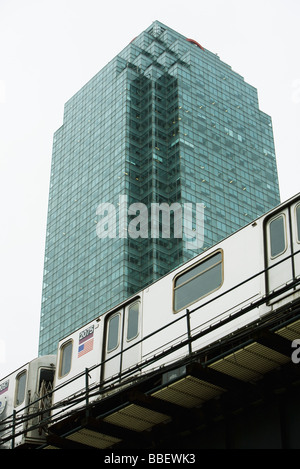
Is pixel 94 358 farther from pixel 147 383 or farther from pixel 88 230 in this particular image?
pixel 88 230

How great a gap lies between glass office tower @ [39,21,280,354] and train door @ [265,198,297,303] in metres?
101

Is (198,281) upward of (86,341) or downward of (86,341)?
upward

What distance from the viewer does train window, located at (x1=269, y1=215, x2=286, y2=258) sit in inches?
581

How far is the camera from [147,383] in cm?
1579

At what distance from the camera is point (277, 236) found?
591 inches

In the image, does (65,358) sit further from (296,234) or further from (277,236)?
(296,234)

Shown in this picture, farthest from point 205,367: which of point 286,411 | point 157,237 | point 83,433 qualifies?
point 157,237

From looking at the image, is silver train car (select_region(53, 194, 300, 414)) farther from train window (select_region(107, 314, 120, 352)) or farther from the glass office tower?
the glass office tower

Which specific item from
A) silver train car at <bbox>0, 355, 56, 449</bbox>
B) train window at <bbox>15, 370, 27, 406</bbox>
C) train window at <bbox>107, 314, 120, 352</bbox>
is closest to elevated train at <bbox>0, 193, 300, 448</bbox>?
train window at <bbox>107, 314, 120, 352</bbox>

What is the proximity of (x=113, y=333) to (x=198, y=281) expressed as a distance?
3407 mm

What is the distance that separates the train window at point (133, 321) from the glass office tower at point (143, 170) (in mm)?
97651

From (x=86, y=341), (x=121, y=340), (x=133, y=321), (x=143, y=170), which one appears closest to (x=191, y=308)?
(x=133, y=321)

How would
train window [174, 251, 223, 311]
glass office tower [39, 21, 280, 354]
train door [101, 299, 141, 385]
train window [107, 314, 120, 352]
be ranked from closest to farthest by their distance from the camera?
1. train window [174, 251, 223, 311]
2. train door [101, 299, 141, 385]
3. train window [107, 314, 120, 352]
4. glass office tower [39, 21, 280, 354]
